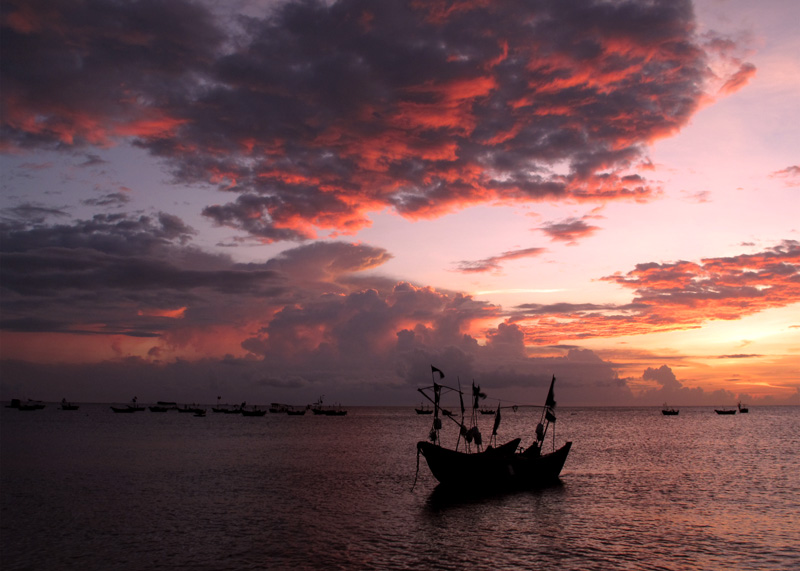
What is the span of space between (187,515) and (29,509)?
10.5 metres

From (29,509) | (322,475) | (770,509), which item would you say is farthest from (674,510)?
(29,509)

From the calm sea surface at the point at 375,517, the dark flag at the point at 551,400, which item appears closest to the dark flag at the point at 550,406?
the dark flag at the point at 551,400

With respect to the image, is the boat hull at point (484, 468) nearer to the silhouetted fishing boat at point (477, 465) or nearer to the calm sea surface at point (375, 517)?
the silhouetted fishing boat at point (477, 465)

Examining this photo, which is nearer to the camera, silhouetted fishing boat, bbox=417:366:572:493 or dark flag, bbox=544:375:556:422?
silhouetted fishing boat, bbox=417:366:572:493

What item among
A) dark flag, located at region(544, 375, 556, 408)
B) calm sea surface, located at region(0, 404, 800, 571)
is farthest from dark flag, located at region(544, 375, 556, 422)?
calm sea surface, located at region(0, 404, 800, 571)

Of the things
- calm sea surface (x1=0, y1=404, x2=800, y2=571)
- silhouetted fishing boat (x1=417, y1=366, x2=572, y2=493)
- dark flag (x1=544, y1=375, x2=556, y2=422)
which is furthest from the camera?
dark flag (x1=544, y1=375, x2=556, y2=422)

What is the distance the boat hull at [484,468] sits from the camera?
4166 centimetres

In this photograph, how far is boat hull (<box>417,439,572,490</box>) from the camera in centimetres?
4166

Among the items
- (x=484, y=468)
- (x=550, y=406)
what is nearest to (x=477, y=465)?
(x=484, y=468)

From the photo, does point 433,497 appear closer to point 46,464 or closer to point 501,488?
point 501,488

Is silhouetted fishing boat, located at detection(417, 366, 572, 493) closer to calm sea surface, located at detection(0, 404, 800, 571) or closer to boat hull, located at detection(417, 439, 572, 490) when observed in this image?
boat hull, located at detection(417, 439, 572, 490)

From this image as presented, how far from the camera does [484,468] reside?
1681 inches

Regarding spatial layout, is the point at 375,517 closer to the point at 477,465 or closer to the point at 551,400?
the point at 477,465

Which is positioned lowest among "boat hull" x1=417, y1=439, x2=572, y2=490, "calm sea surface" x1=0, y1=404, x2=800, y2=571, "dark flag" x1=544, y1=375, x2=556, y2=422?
"calm sea surface" x1=0, y1=404, x2=800, y2=571
